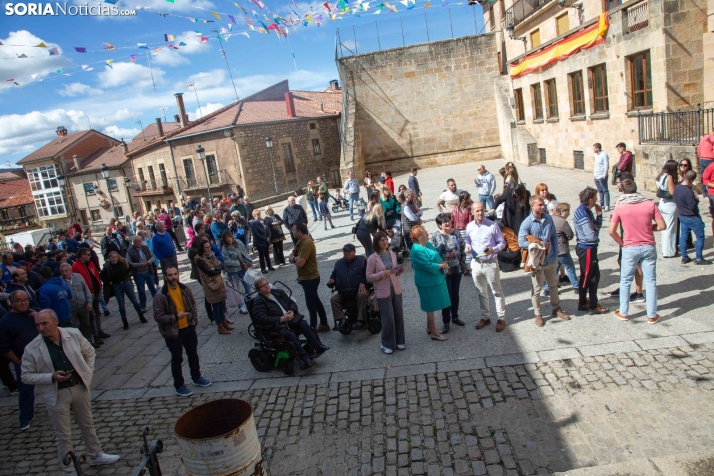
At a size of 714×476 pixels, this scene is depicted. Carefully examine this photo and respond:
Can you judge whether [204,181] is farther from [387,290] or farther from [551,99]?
[387,290]

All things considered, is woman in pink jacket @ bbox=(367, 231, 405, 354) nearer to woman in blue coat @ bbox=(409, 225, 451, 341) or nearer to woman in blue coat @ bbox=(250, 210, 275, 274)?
woman in blue coat @ bbox=(409, 225, 451, 341)

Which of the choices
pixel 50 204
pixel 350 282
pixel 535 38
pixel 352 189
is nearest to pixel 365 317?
pixel 350 282

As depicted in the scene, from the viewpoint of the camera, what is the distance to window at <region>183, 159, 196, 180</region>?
33.9 meters

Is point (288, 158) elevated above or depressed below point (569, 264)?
above

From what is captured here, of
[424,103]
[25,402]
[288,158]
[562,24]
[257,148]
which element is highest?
[562,24]

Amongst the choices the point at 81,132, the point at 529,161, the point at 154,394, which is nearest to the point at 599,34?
the point at 529,161

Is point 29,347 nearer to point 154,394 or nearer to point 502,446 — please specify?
point 154,394

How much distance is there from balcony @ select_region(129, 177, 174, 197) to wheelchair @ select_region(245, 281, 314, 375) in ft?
109

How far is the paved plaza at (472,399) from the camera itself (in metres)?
4.03

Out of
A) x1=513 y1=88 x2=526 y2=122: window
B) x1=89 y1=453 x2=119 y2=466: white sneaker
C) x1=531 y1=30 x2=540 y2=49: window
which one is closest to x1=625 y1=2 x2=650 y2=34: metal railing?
x1=513 y1=88 x2=526 y2=122: window

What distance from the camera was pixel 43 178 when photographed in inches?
1937

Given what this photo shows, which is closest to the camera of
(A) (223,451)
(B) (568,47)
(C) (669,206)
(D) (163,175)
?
(A) (223,451)

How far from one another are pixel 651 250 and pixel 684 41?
939 centimetres

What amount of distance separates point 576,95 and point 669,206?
11.1 meters
